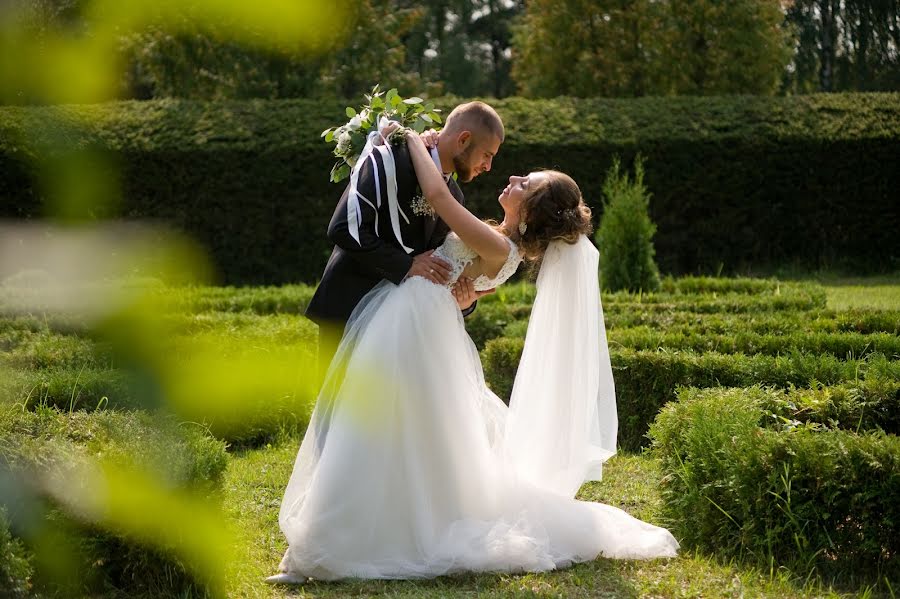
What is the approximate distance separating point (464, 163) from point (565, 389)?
1.06 metres

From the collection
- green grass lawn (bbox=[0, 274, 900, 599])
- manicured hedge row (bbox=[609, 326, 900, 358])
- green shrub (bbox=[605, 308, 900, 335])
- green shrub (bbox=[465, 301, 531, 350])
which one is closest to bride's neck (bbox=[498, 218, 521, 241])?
green grass lawn (bbox=[0, 274, 900, 599])

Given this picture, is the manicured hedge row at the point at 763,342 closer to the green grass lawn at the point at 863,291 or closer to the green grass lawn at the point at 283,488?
the green grass lawn at the point at 283,488

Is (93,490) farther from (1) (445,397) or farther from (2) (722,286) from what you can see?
(2) (722,286)

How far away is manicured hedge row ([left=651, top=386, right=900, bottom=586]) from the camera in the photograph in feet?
11.6

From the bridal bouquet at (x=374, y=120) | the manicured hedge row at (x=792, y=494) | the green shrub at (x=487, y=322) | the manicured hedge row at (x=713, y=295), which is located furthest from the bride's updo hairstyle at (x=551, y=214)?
the manicured hedge row at (x=713, y=295)

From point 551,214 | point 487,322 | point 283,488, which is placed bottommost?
point 283,488

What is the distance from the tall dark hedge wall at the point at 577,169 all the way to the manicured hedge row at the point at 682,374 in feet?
20.3

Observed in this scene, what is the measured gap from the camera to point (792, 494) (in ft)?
11.9

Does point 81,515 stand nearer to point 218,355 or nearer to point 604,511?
point 604,511

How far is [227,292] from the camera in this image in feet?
29.0

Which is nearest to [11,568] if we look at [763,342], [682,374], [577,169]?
[682,374]

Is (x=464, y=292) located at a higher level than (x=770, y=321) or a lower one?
higher

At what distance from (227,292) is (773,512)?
6.10 m

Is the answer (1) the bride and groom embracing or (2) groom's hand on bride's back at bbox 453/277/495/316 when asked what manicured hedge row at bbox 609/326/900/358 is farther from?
(2) groom's hand on bride's back at bbox 453/277/495/316
